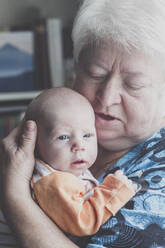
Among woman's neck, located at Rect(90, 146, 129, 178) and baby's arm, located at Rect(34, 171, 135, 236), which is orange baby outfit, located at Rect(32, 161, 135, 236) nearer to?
baby's arm, located at Rect(34, 171, 135, 236)

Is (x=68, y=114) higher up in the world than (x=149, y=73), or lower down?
lower down

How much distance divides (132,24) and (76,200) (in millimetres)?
621

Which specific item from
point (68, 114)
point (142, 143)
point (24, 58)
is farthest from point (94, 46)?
point (24, 58)

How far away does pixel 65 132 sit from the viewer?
111 cm

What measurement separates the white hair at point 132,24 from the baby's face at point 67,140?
290 mm

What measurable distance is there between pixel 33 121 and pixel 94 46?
0.36 m

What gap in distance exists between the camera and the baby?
101 centimetres

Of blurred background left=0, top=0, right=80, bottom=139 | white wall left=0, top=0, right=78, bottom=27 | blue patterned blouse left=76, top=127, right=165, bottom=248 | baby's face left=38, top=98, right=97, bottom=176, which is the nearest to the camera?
blue patterned blouse left=76, top=127, right=165, bottom=248

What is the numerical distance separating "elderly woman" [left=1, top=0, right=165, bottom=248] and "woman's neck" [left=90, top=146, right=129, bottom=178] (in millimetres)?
41

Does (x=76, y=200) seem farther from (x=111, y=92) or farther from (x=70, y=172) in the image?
(x=111, y=92)

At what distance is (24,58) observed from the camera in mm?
2951

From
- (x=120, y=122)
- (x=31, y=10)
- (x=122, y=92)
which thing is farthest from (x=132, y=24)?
(x=31, y=10)

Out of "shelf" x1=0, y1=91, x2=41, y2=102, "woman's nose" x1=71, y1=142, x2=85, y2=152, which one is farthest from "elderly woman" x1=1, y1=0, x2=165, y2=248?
"shelf" x1=0, y1=91, x2=41, y2=102

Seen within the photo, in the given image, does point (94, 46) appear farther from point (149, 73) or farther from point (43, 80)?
point (43, 80)
